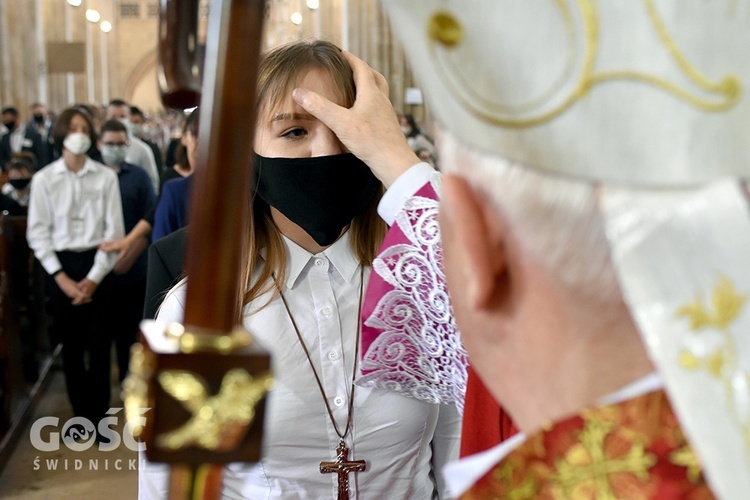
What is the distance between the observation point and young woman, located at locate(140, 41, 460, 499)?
4.88 ft

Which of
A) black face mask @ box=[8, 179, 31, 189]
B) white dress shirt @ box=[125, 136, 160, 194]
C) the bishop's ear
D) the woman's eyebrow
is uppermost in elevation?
the woman's eyebrow

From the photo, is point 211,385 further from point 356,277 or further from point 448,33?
point 356,277

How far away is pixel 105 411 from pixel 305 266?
12.5ft

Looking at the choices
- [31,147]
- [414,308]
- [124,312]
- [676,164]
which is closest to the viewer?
[676,164]

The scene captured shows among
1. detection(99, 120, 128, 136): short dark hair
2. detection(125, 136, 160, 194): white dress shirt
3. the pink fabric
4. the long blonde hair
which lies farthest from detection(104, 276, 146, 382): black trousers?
the pink fabric

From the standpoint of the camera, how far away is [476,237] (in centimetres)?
67

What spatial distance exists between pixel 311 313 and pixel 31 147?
9999 millimetres

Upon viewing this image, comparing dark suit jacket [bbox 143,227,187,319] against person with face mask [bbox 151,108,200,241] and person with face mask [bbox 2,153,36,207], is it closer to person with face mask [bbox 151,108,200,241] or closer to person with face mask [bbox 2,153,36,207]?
person with face mask [bbox 151,108,200,241]

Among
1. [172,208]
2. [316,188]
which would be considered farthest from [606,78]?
[172,208]

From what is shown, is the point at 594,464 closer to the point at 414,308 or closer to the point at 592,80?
the point at 592,80

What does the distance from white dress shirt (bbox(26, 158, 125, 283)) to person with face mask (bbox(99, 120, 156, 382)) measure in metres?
0.16

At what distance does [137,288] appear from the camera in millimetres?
5156

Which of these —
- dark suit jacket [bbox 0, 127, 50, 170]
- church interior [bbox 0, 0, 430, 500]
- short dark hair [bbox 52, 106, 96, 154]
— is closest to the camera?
church interior [bbox 0, 0, 430, 500]

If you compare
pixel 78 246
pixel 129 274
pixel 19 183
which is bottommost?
pixel 129 274
